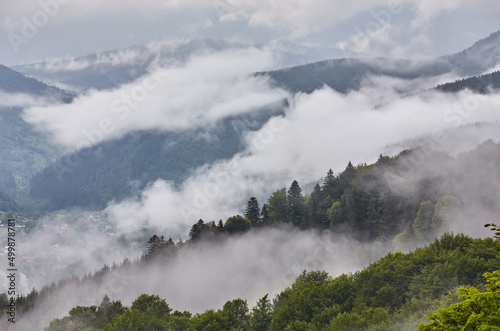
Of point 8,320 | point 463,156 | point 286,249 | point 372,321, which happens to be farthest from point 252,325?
point 463,156

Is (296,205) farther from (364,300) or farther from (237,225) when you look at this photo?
(364,300)

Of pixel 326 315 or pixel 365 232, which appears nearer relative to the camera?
pixel 326 315

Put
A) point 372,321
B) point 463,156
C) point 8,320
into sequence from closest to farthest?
point 372,321
point 8,320
point 463,156

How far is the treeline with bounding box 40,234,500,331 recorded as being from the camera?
59.1 metres

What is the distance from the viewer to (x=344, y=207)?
129 m

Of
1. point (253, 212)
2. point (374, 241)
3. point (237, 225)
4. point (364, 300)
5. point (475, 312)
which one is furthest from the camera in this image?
point (253, 212)

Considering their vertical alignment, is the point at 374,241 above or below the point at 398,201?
below

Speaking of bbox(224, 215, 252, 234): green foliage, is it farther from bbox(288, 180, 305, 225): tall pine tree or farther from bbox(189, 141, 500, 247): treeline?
bbox(288, 180, 305, 225): tall pine tree

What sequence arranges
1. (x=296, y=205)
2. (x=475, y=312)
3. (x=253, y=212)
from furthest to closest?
(x=253, y=212), (x=296, y=205), (x=475, y=312)

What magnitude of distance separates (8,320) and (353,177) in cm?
11023

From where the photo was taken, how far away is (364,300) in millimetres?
67562

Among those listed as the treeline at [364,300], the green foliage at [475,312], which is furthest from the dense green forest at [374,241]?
the green foliage at [475,312]

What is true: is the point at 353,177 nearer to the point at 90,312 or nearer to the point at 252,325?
the point at 252,325

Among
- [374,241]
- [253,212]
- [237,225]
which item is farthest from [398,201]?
[237,225]
